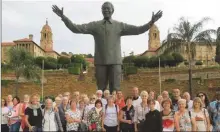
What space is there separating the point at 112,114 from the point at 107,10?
93.2 inches

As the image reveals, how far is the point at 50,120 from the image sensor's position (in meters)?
6.85

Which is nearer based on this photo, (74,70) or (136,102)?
(136,102)

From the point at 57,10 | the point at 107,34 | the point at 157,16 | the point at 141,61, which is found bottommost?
the point at 107,34

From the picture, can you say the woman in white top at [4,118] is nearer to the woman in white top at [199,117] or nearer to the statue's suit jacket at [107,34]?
the statue's suit jacket at [107,34]

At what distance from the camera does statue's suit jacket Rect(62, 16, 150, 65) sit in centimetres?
813

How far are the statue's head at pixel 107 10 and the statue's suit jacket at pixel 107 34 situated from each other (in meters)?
0.11

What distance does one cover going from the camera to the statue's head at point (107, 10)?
818 cm

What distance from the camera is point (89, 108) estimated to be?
7.67 metres

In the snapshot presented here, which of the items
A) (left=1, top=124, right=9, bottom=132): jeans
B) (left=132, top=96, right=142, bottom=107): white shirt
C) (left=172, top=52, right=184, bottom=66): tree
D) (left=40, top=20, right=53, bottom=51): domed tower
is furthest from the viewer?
(left=40, top=20, right=53, bottom=51): domed tower

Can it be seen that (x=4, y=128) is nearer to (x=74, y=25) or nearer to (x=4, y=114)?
(x=4, y=114)

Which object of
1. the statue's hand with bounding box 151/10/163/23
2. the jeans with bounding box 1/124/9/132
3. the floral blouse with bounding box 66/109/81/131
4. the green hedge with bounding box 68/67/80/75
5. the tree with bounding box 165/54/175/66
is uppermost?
the tree with bounding box 165/54/175/66

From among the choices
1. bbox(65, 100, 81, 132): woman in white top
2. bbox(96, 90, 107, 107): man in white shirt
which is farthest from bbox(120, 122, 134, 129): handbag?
bbox(65, 100, 81, 132): woman in white top

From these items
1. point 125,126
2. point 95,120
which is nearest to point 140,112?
point 125,126

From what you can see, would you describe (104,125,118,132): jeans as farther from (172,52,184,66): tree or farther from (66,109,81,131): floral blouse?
(172,52,184,66): tree
